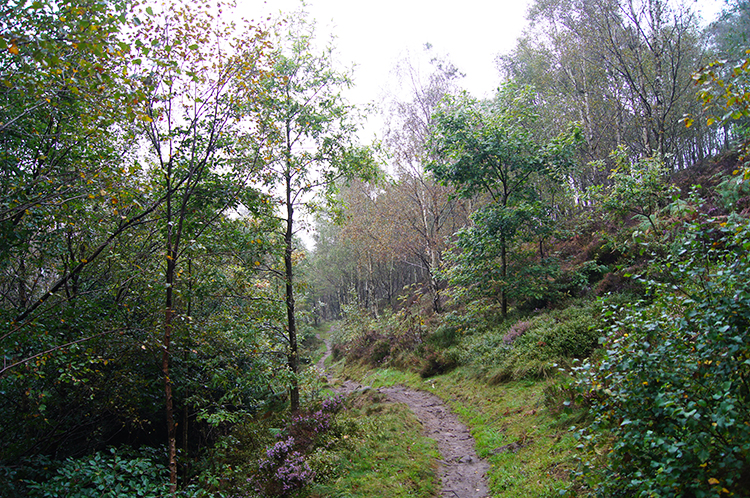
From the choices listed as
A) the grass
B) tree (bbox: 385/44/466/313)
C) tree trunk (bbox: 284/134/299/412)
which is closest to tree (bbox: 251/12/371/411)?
tree trunk (bbox: 284/134/299/412)

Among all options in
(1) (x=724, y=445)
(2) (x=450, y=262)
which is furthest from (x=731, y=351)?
(2) (x=450, y=262)

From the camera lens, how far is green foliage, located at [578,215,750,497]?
2631 millimetres

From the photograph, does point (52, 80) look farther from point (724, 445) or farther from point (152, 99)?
point (724, 445)

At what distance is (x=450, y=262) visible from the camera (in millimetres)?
13969

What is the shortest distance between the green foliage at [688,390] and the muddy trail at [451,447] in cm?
269

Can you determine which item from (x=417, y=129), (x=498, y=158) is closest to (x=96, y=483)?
(x=498, y=158)

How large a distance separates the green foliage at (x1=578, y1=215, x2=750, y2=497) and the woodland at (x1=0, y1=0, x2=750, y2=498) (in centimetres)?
2

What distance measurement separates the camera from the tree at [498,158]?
446 inches

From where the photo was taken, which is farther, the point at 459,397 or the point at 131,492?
the point at 459,397

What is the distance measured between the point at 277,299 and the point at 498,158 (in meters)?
8.06

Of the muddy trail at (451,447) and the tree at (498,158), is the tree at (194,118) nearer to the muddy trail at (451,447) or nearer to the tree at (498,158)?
the muddy trail at (451,447)

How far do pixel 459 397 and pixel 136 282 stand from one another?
809 cm

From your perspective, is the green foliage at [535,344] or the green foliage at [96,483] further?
the green foliage at [535,344]

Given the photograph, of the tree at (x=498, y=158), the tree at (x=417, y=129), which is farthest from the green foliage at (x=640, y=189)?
the tree at (x=417, y=129)
